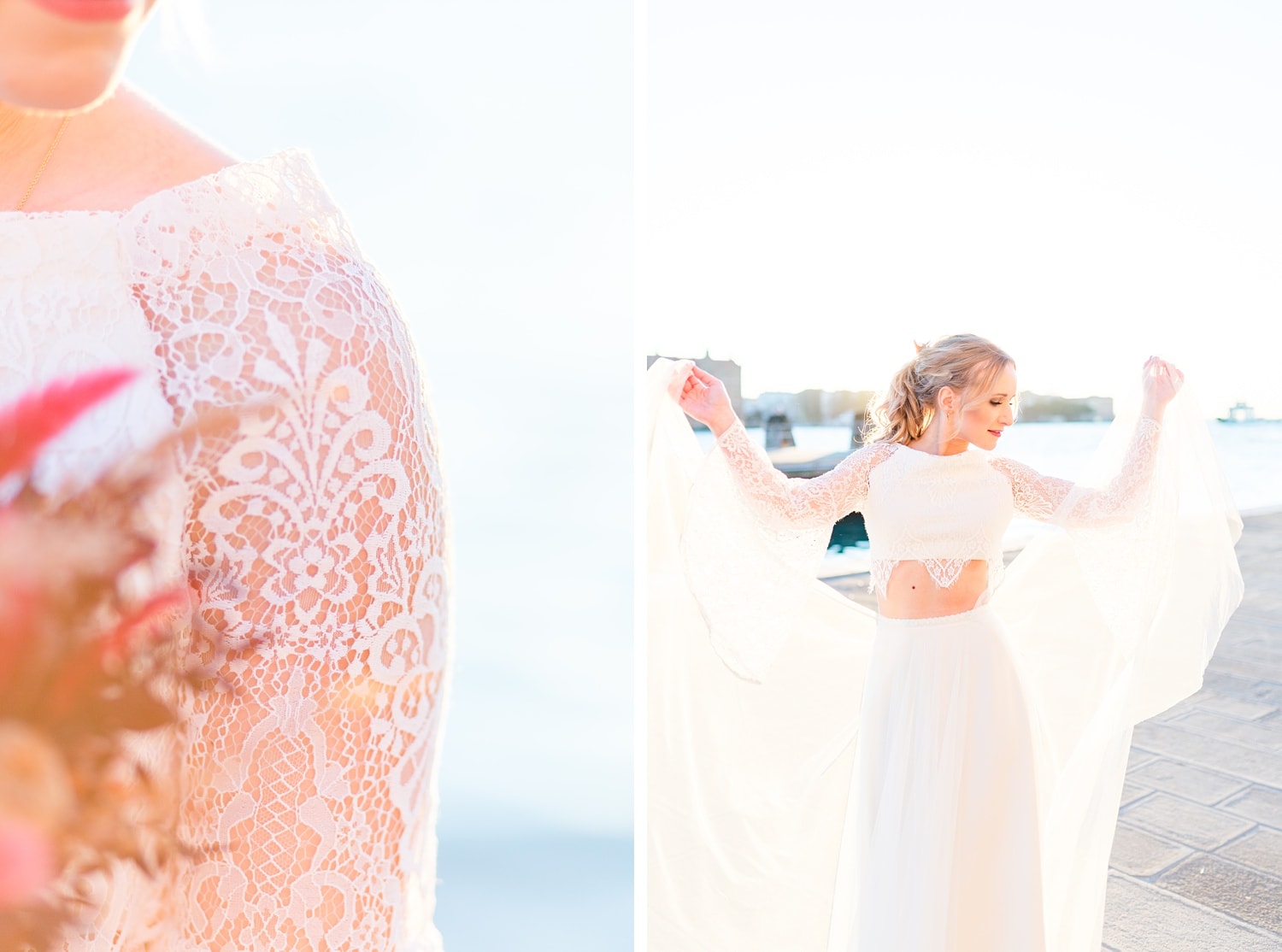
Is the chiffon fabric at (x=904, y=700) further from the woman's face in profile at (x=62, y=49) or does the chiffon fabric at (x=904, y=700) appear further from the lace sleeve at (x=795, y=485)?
the woman's face in profile at (x=62, y=49)

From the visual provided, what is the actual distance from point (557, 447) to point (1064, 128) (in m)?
6.77

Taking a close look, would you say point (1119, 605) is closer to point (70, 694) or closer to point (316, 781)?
point (316, 781)

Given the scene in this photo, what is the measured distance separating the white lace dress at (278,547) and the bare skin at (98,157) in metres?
0.03

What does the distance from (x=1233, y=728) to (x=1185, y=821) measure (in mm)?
1200

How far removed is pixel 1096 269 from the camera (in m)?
8.11

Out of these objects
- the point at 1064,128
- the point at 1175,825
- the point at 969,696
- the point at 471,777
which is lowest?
the point at 1175,825

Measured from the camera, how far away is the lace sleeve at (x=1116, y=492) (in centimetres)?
247

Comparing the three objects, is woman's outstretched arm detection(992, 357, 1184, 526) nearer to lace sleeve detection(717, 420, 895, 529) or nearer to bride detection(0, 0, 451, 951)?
lace sleeve detection(717, 420, 895, 529)

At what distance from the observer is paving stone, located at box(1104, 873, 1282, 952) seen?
8.93 feet

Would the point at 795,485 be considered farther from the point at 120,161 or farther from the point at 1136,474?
the point at 120,161

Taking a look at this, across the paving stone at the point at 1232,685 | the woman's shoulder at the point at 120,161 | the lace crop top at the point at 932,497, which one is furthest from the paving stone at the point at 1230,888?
the woman's shoulder at the point at 120,161

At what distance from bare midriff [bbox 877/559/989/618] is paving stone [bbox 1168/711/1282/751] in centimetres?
281

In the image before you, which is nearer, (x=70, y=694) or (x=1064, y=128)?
(x=70, y=694)

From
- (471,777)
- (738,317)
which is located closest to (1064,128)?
(738,317)
